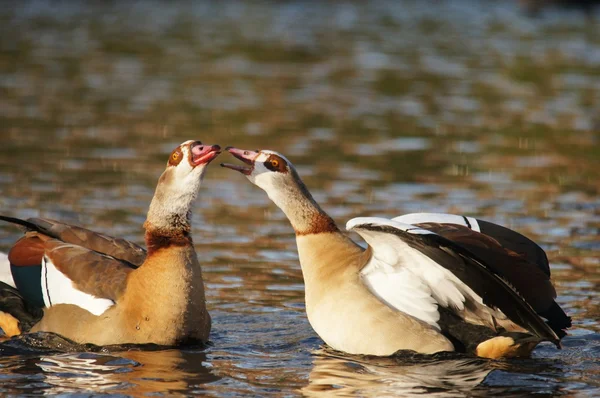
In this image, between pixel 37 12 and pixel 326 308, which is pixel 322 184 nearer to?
pixel 326 308

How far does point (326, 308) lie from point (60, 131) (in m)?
11.5

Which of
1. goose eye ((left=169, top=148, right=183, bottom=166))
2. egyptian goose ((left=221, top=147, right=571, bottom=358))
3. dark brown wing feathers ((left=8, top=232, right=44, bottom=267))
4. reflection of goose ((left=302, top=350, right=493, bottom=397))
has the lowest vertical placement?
reflection of goose ((left=302, top=350, right=493, bottom=397))

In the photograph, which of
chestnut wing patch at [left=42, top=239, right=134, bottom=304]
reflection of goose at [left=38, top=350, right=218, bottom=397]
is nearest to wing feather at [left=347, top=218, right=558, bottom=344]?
reflection of goose at [left=38, top=350, right=218, bottom=397]

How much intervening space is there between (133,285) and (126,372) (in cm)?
83

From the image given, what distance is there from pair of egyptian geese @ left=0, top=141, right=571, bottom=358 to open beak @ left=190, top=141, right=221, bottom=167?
1 centimetres

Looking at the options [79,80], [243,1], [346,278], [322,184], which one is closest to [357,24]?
[243,1]

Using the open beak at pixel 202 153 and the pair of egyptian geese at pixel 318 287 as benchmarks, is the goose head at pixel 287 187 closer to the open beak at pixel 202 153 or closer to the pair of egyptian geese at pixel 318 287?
the pair of egyptian geese at pixel 318 287

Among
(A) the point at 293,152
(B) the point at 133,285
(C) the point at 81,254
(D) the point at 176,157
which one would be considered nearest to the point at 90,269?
(C) the point at 81,254

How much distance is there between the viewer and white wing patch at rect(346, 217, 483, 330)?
8.02 m

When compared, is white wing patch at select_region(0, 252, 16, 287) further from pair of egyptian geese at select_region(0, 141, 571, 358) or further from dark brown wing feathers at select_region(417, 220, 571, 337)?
dark brown wing feathers at select_region(417, 220, 571, 337)

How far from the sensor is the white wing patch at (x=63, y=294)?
8.61 meters

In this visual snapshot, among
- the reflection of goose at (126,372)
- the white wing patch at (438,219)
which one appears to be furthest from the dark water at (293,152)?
the white wing patch at (438,219)

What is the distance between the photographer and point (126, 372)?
7992 millimetres

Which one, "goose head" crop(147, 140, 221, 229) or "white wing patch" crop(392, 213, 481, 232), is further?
"white wing patch" crop(392, 213, 481, 232)
